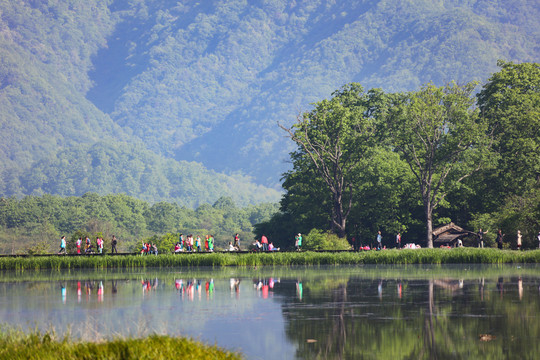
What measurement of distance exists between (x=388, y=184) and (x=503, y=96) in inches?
672

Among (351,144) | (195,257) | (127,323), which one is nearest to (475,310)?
(127,323)

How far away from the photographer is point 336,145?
86938 millimetres

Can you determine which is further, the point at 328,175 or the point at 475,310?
the point at 328,175

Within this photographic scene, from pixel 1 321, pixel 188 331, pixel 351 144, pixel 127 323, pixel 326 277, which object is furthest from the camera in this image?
pixel 351 144

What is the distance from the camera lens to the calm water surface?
62.3 feet

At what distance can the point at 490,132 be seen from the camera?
285 feet

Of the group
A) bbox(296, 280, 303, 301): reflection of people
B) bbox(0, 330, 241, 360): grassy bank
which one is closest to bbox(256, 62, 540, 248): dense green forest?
bbox(296, 280, 303, 301): reflection of people

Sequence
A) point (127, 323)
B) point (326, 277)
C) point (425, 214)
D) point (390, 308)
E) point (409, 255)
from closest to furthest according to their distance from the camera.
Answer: point (127, 323) < point (390, 308) < point (326, 277) < point (409, 255) < point (425, 214)

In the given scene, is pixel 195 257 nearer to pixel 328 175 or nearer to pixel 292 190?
pixel 328 175

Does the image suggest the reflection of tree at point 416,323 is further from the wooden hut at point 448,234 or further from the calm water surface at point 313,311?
the wooden hut at point 448,234

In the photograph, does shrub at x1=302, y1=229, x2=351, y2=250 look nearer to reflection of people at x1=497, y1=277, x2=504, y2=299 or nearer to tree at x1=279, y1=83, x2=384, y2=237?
tree at x1=279, y1=83, x2=384, y2=237

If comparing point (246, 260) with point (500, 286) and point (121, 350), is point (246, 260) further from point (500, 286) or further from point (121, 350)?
point (121, 350)

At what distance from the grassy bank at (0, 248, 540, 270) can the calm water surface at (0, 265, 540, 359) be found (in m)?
11.0

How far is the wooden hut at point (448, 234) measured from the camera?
79250 mm
